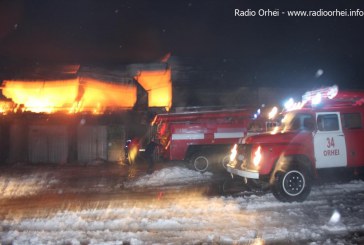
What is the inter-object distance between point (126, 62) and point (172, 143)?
1483cm

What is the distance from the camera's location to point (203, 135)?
47.9ft

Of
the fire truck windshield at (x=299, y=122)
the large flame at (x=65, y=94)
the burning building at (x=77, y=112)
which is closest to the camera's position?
the fire truck windshield at (x=299, y=122)

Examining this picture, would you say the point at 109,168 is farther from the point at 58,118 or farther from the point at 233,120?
the point at 233,120

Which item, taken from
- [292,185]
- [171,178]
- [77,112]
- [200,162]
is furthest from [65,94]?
[292,185]

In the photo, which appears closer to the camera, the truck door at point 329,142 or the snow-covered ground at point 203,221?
the snow-covered ground at point 203,221

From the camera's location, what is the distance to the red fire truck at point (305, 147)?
825 centimetres

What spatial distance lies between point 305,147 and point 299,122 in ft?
2.85

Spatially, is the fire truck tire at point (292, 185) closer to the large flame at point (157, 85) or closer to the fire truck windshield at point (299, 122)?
the fire truck windshield at point (299, 122)

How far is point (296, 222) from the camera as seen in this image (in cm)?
657

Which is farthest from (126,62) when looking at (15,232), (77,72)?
(15,232)

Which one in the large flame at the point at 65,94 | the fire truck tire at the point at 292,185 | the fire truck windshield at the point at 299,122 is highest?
the large flame at the point at 65,94

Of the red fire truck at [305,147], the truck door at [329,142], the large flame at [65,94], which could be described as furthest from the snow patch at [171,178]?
the large flame at [65,94]

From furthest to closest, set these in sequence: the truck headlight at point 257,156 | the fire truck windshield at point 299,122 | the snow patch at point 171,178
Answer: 1. the snow patch at point 171,178
2. the fire truck windshield at point 299,122
3. the truck headlight at point 257,156

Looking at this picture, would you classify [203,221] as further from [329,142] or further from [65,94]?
[65,94]
